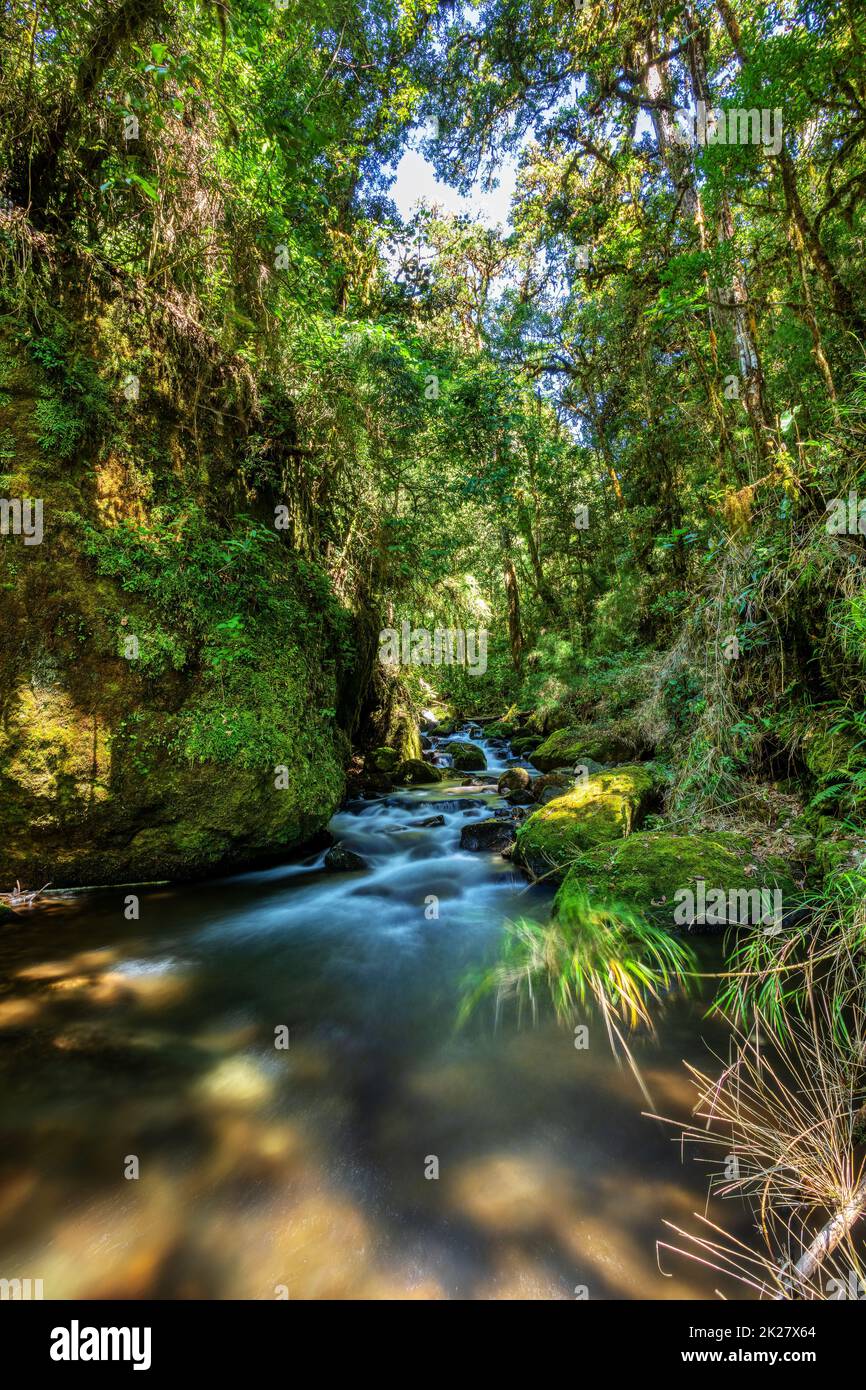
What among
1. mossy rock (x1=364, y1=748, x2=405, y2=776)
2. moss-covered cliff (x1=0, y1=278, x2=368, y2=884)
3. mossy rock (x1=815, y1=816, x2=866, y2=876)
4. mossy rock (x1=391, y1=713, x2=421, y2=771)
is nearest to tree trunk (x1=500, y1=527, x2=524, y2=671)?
mossy rock (x1=391, y1=713, x2=421, y2=771)

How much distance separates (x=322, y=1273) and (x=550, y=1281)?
2.57 feet

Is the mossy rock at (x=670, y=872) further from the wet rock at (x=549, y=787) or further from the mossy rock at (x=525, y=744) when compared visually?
the mossy rock at (x=525, y=744)

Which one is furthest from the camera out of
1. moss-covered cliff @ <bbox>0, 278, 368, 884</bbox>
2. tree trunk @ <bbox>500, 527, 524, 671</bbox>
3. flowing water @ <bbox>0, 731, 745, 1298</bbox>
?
tree trunk @ <bbox>500, 527, 524, 671</bbox>

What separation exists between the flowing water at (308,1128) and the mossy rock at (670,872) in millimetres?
751

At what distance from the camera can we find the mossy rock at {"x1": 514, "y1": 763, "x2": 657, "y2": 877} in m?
4.57

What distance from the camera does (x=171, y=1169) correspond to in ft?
6.86

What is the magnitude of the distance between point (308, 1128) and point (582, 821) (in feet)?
10.6

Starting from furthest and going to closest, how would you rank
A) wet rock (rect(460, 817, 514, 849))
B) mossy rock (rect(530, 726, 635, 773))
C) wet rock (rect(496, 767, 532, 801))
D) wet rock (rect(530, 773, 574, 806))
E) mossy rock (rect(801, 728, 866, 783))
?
mossy rock (rect(530, 726, 635, 773)), wet rock (rect(496, 767, 532, 801)), wet rock (rect(530, 773, 574, 806)), wet rock (rect(460, 817, 514, 849)), mossy rock (rect(801, 728, 866, 783))

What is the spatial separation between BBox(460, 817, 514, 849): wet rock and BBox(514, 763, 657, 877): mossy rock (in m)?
0.71

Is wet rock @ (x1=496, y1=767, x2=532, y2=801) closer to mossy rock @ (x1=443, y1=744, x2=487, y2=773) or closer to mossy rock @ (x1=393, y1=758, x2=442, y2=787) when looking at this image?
mossy rock @ (x1=393, y1=758, x2=442, y2=787)

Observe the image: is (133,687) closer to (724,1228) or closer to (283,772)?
(283,772)

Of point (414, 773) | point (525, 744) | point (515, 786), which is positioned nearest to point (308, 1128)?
point (515, 786)

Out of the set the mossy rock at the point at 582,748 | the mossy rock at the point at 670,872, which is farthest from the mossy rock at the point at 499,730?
the mossy rock at the point at 670,872
